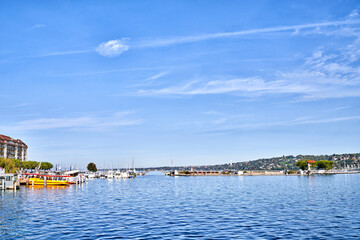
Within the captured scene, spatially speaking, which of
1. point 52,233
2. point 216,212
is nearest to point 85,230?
point 52,233

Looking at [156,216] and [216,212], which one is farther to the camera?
[216,212]

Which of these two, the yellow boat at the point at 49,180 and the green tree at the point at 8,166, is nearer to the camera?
the yellow boat at the point at 49,180

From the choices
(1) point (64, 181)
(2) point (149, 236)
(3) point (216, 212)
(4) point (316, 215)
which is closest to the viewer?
(2) point (149, 236)

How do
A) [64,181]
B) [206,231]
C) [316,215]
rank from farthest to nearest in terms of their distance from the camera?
[64,181], [316,215], [206,231]

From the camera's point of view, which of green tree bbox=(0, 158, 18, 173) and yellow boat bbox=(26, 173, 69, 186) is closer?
yellow boat bbox=(26, 173, 69, 186)

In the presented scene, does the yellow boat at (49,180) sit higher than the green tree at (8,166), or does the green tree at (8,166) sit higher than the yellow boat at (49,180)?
the green tree at (8,166)

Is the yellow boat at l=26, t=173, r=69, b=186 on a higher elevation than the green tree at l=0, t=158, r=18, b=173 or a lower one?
lower

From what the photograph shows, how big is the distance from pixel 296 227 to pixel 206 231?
11802mm

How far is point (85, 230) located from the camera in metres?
42.1

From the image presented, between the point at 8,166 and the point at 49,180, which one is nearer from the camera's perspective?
the point at 49,180

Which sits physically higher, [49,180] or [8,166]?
[8,166]

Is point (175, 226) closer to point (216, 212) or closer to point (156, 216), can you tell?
point (156, 216)

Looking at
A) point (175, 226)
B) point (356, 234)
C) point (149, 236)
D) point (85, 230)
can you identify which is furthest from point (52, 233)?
point (356, 234)

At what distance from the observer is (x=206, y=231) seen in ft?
135
